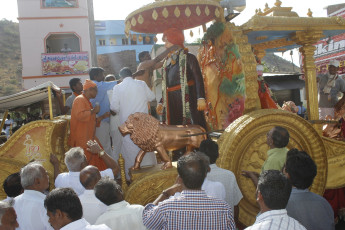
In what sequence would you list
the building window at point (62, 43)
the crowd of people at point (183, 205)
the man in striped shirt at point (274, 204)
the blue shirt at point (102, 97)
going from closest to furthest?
1. the man in striped shirt at point (274, 204)
2. the crowd of people at point (183, 205)
3. the blue shirt at point (102, 97)
4. the building window at point (62, 43)

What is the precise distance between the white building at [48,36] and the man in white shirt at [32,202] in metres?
15.9

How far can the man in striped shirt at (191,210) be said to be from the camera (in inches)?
80.2

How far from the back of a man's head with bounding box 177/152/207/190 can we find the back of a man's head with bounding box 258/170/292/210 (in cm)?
41

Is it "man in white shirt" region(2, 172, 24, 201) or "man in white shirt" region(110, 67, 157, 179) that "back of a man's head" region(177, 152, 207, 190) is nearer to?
"man in white shirt" region(2, 172, 24, 201)

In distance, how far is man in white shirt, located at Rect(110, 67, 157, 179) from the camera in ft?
14.7

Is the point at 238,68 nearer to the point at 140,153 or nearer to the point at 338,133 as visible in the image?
the point at 140,153

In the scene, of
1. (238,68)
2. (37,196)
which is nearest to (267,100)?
(238,68)

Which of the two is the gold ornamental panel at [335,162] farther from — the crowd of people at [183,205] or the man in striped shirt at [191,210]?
the man in striped shirt at [191,210]

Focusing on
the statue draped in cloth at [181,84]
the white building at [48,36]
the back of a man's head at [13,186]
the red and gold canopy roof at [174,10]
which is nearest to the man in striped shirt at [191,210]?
the back of a man's head at [13,186]

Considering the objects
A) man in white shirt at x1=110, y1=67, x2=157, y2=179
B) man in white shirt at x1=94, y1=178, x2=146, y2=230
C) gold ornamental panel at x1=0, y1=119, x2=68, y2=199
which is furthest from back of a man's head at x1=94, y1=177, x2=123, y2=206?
gold ornamental panel at x1=0, y1=119, x2=68, y2=199

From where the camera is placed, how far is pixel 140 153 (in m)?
4.19

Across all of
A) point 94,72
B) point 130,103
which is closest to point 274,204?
point 130,103

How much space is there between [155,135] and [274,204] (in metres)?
2.36

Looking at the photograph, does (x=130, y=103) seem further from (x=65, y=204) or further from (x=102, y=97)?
(x=65, y=204)
